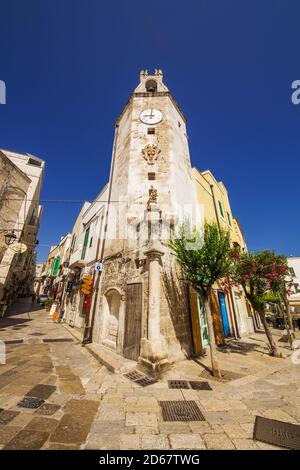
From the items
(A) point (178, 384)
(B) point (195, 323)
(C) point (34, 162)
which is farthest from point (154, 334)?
(C) point (34, 162)

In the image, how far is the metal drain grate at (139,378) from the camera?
4.92m

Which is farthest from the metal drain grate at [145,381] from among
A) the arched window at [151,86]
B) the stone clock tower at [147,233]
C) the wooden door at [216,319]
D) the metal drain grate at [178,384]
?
the arched window at [151,86]

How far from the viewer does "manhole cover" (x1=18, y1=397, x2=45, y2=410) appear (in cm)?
350

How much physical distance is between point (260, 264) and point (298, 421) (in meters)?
5.58

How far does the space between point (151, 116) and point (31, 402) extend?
13886 millimetres

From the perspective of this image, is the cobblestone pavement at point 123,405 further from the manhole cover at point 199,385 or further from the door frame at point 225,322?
the door frame at point 225,322

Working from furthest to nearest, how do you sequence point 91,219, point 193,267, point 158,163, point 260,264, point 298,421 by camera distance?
point 91,219
point 158,163
point 260,264
point 193,267
point 298,421

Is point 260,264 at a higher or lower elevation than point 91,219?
lower

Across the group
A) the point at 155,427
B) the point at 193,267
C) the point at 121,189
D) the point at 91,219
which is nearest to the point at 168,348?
the point at 193,267

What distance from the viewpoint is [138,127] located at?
453 inches

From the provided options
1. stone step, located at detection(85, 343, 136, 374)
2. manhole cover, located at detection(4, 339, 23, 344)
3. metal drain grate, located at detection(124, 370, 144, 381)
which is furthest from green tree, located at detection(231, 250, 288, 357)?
manhole cover, located at detection(4, 339, 23, 344)

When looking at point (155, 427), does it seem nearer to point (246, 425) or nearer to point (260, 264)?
point (246, 425)

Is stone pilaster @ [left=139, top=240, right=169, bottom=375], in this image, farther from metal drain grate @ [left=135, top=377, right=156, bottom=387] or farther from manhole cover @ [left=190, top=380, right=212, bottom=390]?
manhole cover @ [left=190, top=380, right=212, bottom=390]

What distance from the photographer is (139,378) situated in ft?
17.1
